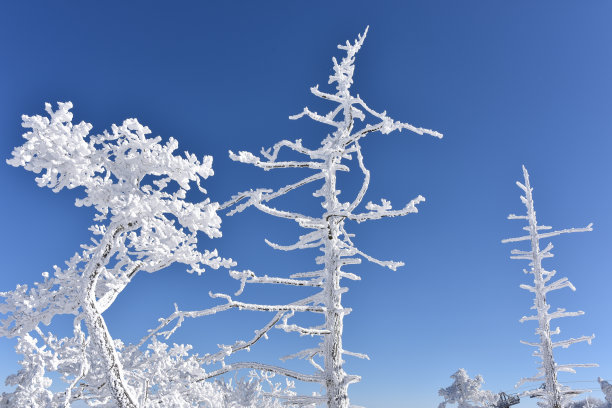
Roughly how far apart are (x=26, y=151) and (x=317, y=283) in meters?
4.56

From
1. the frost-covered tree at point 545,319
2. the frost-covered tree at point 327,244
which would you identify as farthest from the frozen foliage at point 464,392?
the frost-covered tree at point 327,244

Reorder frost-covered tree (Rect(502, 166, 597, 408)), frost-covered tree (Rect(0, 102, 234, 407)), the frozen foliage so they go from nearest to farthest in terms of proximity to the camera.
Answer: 1. frost-covered tree (Rect(0, 102, 234, 407))
2. frost-covered tree (Rect(502, 166, 597, 408))
3. the frozen foliage

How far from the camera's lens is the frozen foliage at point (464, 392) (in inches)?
1544

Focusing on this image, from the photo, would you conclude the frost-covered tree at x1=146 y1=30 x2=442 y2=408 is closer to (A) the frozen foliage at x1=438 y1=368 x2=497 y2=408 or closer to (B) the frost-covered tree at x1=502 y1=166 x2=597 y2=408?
(B) the frost-covered tree at x1=502 y1=166 x2=597 y2=408

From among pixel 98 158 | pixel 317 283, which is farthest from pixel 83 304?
pixel 317 283

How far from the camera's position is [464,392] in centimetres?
3978

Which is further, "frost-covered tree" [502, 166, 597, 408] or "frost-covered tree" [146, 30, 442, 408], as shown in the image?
"frost-covered tree" [502, 166, 597, 408]

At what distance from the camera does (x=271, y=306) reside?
19.8 feet

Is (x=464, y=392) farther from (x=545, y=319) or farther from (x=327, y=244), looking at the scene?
(x=327, y=244)

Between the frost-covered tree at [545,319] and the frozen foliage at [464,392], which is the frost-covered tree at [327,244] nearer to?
the frost-covered tree at [545,319]

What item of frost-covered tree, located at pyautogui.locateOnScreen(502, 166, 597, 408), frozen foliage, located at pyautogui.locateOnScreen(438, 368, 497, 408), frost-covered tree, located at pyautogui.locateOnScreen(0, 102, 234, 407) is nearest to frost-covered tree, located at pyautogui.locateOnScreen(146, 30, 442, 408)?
frost-covered tree, located at pyautogui.locateOnScreen(0, 102, 234, 407)

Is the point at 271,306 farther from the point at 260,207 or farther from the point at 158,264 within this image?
the point at 158,264

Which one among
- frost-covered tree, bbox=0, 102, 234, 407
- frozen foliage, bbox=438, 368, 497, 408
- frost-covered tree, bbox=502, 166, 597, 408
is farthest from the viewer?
frozen foliage, bbox=438, 368, 497, 408

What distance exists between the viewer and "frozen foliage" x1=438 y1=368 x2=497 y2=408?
39.2 metres
